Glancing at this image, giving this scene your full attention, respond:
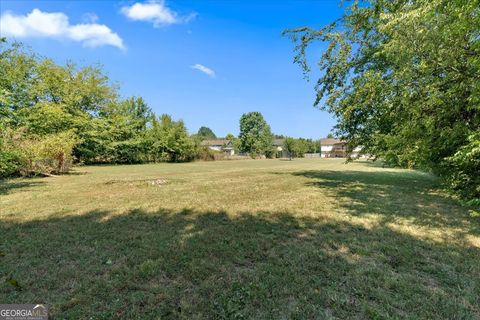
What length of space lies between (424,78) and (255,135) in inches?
2190

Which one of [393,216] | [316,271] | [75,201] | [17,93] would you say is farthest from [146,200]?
[17,93]

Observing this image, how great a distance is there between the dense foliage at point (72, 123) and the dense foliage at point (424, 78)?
38.7 feet

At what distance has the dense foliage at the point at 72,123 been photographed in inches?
513

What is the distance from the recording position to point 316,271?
3059 millimetres

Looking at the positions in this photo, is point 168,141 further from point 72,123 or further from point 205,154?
point 72,123

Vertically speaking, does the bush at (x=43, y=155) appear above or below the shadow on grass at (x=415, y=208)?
above

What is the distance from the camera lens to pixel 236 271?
3.08 meters

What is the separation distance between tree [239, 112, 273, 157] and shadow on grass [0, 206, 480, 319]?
53.5 meters

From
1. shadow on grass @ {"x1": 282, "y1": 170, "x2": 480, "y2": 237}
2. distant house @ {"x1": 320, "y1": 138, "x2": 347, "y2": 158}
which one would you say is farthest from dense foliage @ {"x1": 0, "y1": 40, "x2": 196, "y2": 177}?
distant house @ {"x1": 320, "y1": 138, "x2": 347, "y2": 158}

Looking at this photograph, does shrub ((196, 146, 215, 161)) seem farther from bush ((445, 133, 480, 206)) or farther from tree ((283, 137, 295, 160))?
bush ((445, 133, 480, 206))

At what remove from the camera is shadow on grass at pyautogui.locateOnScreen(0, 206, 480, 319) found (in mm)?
2359

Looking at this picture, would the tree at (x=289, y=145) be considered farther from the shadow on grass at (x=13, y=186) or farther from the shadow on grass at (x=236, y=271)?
the shadow on grass at (x=236, y=271)

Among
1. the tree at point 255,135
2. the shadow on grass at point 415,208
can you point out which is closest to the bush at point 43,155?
the shadow on grass at point 415,208

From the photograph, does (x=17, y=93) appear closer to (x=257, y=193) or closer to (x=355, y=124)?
(x=257, y=193)
